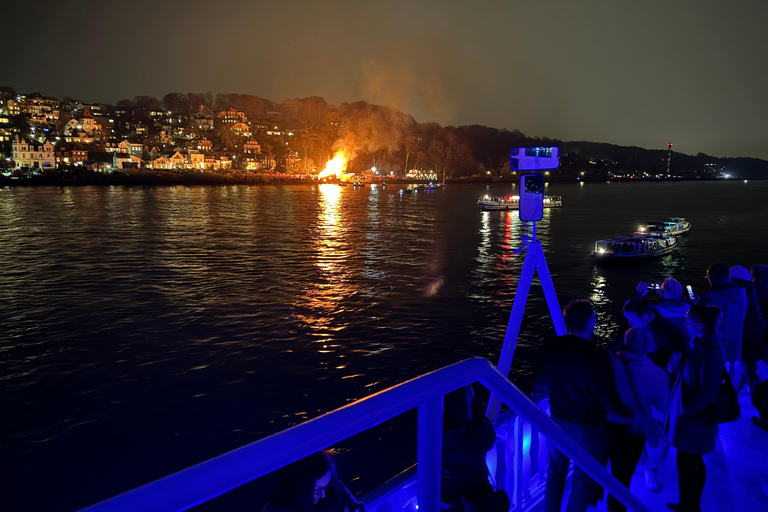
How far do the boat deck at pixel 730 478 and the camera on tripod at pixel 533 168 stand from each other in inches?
91.2

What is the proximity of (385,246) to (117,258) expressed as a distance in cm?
2204

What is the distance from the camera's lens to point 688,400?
400 centimetres

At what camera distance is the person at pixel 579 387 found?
3455 millimetres

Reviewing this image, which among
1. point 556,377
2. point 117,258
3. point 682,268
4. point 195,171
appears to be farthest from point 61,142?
point 556,377

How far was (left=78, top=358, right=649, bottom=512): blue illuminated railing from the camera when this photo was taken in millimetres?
1011

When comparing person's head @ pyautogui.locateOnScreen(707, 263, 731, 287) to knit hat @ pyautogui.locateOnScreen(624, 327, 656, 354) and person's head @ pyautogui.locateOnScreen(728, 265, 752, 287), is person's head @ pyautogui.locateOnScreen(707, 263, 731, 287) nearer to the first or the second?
person's head @ pyautogui.locateOnScreen(728, 265, 752, 287)

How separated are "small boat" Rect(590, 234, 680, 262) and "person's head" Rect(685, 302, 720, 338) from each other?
36.7 metres

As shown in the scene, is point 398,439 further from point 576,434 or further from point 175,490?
point 175,490

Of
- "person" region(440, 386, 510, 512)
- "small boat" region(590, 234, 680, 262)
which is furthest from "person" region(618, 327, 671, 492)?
"small boat" region(590, 234, 680, 262)

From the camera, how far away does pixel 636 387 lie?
3.76m

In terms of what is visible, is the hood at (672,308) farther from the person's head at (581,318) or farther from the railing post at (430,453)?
the railing post at (430,453)

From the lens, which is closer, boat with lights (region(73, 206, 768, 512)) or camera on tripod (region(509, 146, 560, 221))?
boat with lights (region(73, 206, 768, 512))

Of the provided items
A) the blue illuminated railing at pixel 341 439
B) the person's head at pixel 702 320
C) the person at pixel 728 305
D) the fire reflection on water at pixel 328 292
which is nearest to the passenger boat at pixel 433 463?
the blue illuminated railing at pixel 341 439

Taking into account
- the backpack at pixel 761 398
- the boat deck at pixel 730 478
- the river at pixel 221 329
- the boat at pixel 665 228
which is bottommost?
the river at pixel 221 329
